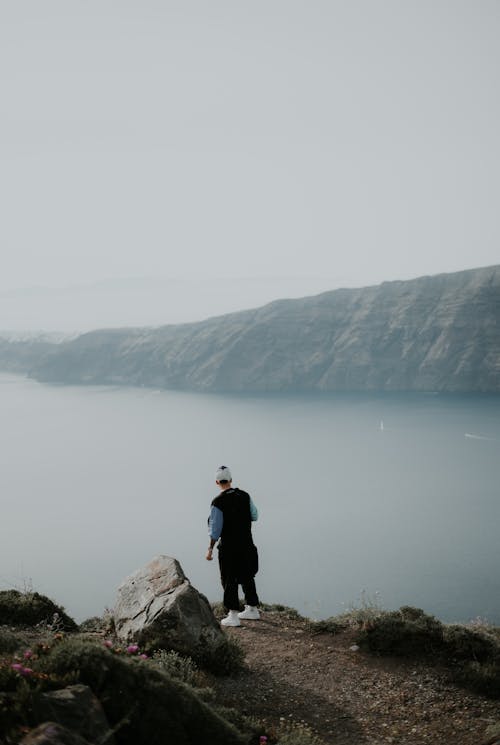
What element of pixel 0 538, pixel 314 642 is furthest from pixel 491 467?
pixel 314 642

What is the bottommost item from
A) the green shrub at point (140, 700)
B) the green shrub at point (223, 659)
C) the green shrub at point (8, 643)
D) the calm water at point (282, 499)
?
the calm water at point (282, 499)

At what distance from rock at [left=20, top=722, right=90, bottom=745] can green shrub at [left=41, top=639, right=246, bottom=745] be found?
2.00ft

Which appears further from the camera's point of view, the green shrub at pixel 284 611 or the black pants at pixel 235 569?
the green shrub at pixel 284 611

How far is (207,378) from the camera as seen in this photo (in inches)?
7697

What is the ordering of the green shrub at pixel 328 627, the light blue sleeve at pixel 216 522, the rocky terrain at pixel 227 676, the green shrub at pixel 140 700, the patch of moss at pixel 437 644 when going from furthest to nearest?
the green shrub at pixel 328 627 → the light blue sleeve at pixel 216 522 → the patch of moss at pixel 437 644 → the green shrub at pixel 140 700 → the rocky terrain at pixel 227 676

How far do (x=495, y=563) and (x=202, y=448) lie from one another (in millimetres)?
65439

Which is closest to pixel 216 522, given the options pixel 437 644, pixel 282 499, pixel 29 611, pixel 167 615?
pixel 167 615

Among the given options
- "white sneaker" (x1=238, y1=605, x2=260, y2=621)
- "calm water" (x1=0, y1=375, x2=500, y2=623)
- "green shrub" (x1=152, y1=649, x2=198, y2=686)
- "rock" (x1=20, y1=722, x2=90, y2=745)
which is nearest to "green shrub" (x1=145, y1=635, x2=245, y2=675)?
"green shrub" (x1=152, y1=649, x2=198, y2=686)

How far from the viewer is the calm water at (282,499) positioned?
4578cm

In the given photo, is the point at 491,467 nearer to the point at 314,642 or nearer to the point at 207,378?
the point at 314,642

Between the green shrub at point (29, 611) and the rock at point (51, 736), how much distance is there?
4779mm

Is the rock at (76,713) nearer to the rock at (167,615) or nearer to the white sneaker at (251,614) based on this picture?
the rock at (167,615)

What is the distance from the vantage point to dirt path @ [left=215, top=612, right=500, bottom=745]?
5.98 metres

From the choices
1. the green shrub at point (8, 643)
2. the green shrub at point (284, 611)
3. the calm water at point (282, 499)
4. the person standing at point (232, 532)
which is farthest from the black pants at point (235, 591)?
the calm water at point (282, 499)
